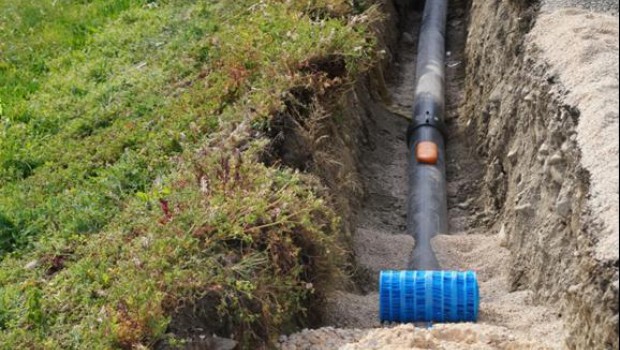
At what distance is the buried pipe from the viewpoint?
7160 mm

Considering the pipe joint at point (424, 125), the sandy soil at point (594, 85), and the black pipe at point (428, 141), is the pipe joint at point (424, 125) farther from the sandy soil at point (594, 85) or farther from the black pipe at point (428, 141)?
the sandy soil at point (594, 85)

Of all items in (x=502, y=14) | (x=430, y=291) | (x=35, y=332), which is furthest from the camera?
(x=502, y=14)

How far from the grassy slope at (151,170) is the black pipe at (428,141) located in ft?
4.40

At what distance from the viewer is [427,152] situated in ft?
34.9

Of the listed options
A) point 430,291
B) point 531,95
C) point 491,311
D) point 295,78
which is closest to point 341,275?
point 430,291

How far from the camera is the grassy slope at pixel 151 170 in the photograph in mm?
6191

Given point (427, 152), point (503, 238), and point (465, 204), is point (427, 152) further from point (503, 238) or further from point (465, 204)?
point (503, 238)

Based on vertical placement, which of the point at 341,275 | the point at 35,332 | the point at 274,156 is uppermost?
the point at 274,156

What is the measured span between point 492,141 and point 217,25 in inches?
120

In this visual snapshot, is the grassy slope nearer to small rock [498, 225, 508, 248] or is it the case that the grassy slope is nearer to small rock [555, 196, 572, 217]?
small rock [555, 196, 572, 217]

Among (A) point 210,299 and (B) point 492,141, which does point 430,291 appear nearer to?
(A) point 210,299

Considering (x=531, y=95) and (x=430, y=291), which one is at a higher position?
(x=531, y=95)

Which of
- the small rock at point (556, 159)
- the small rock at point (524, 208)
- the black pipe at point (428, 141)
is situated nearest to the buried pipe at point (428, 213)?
the black pipe at point (428, 141)

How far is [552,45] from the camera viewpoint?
27.1ft
